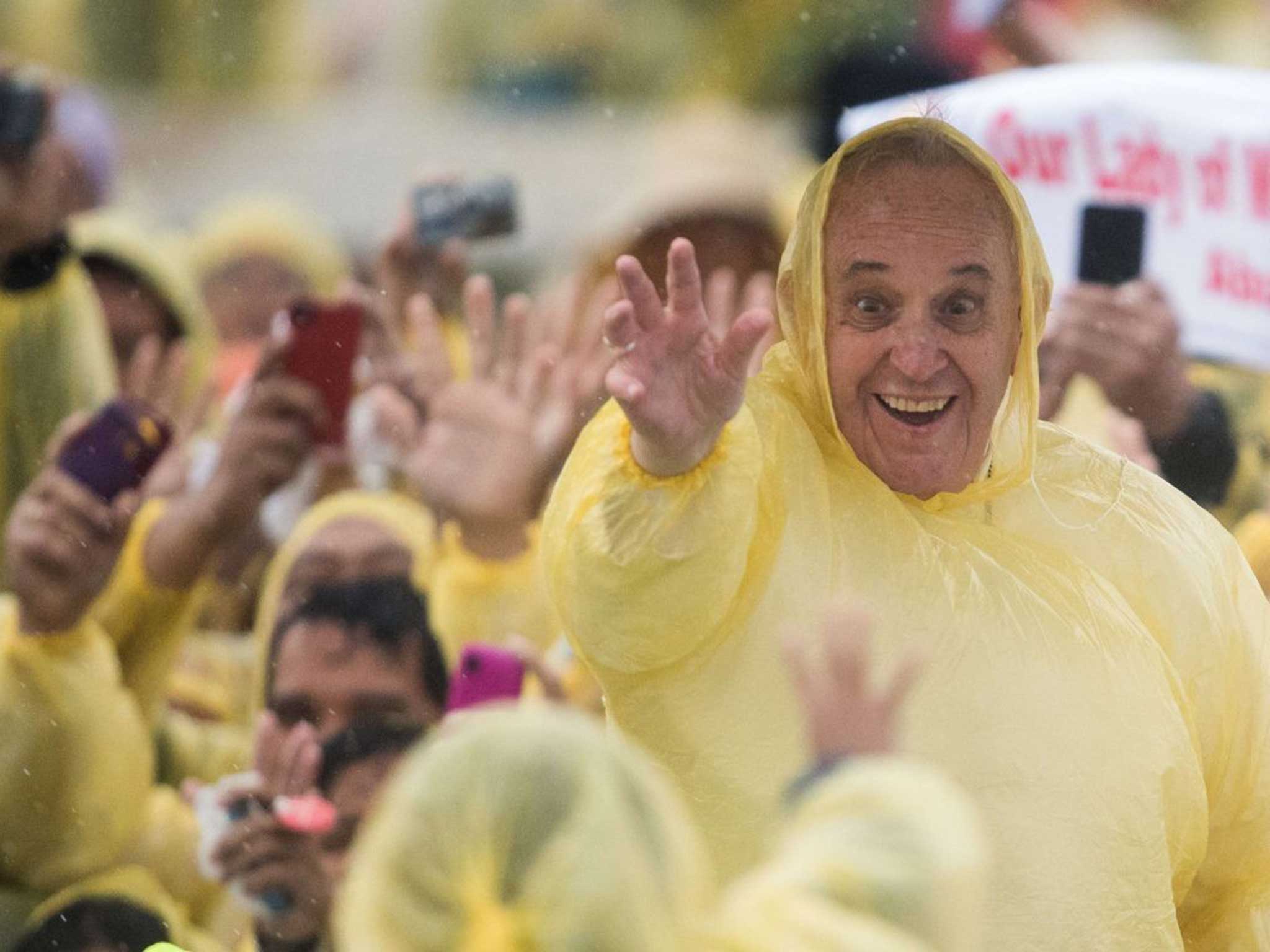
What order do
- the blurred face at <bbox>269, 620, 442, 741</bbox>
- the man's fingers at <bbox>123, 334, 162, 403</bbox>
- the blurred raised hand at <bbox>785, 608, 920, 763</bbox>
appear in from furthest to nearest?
the man's fingers at <bbox>123, 334, 162, 403</bbox>
the blurred face at <bbox>269, 620, 442, 741</bbox>
the blurred raised hand at <bbox>785, 608, 920, 763</bbox>

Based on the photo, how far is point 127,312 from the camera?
3.65 meters

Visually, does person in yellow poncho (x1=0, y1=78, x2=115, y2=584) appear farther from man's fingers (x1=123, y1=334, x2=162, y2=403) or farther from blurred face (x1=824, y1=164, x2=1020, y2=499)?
blurred face (x1=824, y1=164, x2=1020, y2=499)

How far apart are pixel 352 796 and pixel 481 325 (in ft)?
2.44

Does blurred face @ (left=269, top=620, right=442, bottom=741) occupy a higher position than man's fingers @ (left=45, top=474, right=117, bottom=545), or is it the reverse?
man's fingers @ (left=45, top=474, right=117, bottom=545)

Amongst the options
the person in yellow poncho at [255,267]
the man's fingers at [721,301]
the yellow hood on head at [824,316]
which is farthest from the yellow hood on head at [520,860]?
the person in yellow poncho at [255,267]

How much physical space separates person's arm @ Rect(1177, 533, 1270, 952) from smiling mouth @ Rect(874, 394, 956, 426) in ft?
1.11

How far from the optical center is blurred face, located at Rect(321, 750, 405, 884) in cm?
222

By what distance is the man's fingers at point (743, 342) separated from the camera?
63.7 inches

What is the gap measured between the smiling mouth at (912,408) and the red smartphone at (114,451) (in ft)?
4.04

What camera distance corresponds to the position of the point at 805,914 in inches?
49.6

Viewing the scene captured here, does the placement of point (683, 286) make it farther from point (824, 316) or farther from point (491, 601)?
point (491, 601)

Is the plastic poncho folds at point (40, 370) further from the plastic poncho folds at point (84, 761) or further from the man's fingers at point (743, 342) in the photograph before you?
the man's fingers at point (743, 342)

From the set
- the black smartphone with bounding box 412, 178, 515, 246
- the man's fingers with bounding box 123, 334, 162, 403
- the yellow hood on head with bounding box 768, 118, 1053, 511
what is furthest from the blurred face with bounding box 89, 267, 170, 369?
the yellow hood on head with bounding box 768, 118, 1053, 511

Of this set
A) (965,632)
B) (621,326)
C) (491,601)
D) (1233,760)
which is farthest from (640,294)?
(491,601)
